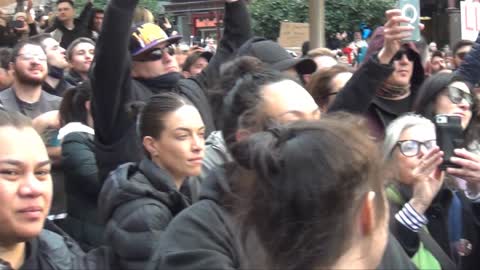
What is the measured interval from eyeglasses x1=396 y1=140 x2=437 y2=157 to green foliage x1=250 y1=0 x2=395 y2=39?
33.9ft

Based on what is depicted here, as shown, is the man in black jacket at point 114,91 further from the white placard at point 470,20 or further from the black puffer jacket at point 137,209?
the white placard at point 470,20

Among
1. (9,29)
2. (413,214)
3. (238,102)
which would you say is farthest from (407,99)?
(9,29)

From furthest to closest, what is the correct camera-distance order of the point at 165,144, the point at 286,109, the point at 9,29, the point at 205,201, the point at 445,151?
the point at 9,29 < the point at 165,144 < the point at 445,151 < the point at 286,109 < the point at 205,201

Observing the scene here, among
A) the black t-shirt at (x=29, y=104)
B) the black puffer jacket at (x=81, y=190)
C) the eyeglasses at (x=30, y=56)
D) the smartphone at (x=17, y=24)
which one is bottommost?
the black puffer jacket at (x=81, y=190)

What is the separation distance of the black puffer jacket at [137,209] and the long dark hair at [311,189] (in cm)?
95

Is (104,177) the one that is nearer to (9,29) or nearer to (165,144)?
(165,144)

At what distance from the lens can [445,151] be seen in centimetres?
282

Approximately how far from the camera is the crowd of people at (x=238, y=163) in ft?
4.99

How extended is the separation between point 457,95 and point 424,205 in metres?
1.19

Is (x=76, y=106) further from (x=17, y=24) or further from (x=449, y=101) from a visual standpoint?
(x=17, y=24)

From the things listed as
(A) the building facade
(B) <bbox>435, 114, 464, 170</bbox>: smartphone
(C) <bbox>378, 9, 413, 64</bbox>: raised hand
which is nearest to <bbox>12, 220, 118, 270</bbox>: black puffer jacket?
(B) <bbox>435, 114, 464, 170</bbox>: smartphone

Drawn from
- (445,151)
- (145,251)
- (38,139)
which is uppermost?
(38,139)

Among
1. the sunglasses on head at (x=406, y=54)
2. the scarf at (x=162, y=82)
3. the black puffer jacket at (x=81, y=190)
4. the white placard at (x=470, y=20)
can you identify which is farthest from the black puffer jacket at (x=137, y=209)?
the white placard at (x=470, y=20)

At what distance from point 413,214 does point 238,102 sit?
0.72 metres
